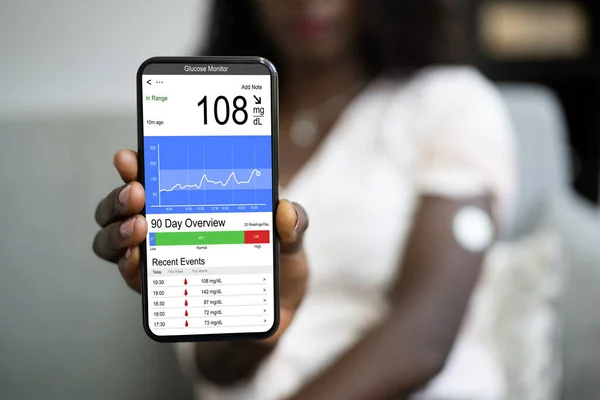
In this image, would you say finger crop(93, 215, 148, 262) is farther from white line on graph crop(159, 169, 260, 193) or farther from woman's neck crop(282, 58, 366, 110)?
woman's neck crop(282, 58, 366, 110)

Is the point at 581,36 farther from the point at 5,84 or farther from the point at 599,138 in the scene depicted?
the point at 5,84

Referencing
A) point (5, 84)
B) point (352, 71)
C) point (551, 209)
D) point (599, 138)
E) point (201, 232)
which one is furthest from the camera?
point (599, 138)

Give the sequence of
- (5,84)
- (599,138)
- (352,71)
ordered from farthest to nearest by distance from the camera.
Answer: (599,138) → (352,71) → (5,84)

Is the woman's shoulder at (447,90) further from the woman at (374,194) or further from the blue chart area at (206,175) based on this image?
the blue chart area at (206,175)

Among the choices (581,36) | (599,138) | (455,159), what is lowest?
(599,138)

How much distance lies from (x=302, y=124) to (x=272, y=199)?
0.67 ft

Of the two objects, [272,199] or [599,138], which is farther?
[599,138]

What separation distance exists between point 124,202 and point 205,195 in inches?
1.6

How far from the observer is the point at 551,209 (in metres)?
0.77

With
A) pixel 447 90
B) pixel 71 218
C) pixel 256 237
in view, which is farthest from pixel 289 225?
pixel 447 90

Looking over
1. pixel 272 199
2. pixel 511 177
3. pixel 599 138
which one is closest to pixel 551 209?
pixel 511 177

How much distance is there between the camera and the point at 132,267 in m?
0.34

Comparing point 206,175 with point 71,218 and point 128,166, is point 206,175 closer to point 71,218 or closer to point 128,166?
point 128,166

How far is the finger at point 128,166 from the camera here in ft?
1.09
